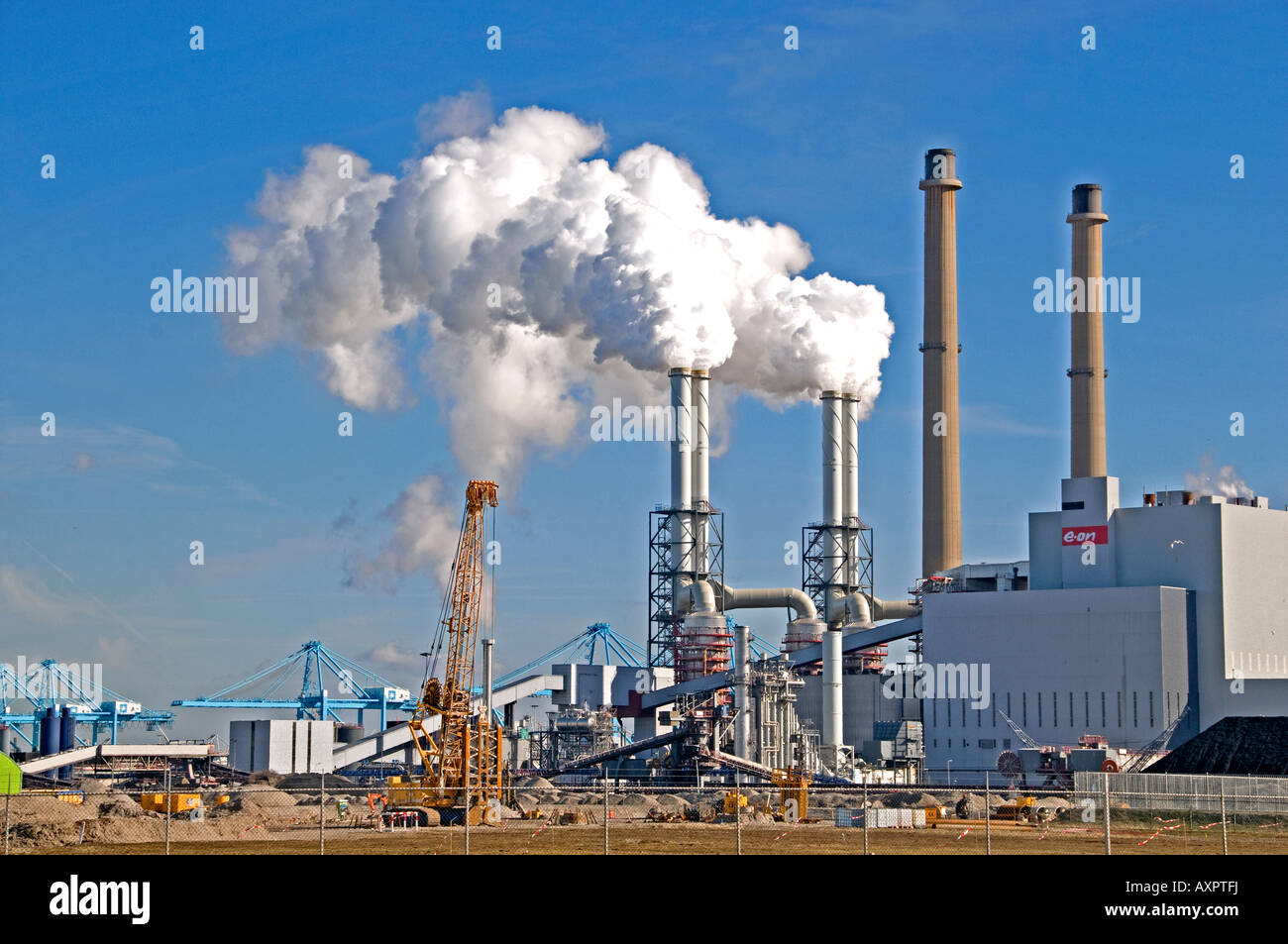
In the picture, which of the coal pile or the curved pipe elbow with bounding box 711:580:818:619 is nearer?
the coal pile

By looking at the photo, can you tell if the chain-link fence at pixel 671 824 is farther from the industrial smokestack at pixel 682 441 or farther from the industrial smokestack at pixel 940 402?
the industrial smokestack at pixel 940 402

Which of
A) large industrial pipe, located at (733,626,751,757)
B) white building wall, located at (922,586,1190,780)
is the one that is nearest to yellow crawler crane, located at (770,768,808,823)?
large industrial pipe, located at (733,626,751,757)

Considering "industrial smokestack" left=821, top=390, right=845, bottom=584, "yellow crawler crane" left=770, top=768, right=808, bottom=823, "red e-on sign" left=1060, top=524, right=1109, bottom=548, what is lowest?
"yellow crawler crane" left=770, top=768, right=808, bottom=823

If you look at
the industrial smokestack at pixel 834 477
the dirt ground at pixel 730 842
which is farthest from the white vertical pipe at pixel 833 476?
the dirt ground at pixel 730 842

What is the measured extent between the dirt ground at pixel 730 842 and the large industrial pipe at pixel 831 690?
5427 centimetres

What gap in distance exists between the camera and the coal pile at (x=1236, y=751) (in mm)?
91312

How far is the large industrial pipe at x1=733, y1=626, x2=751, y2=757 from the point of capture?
112188mm

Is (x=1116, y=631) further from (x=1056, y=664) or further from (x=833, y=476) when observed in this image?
(x=833, y=476)

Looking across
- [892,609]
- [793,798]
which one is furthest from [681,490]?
[793,798]

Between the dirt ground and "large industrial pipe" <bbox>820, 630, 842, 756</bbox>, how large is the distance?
54.3 m

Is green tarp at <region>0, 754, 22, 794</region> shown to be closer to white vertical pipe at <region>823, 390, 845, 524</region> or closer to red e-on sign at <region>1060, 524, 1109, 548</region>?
white vertical pipe at <region>823, 390, 845, 524</region>
